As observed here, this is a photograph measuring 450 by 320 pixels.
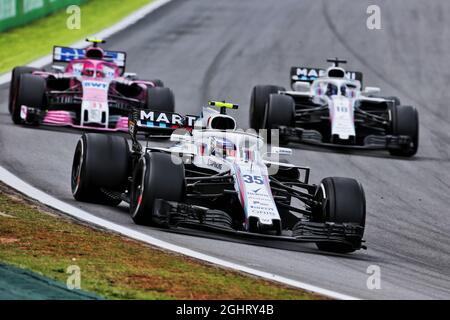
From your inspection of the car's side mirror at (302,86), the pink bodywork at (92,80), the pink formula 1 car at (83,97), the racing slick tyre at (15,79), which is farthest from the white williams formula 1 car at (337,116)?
the racing slick tyre at (15,79)

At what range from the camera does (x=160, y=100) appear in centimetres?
2328

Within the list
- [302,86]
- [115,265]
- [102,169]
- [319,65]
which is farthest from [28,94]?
[319,65]

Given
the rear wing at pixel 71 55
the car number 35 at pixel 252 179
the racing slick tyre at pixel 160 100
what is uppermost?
the rear wing at pixel 71 55

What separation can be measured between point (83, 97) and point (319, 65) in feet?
42.6

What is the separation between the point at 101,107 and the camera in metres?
22.7

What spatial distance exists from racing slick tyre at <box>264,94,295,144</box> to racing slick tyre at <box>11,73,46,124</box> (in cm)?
417

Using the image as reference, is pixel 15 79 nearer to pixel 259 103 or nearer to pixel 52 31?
pixel 259 103

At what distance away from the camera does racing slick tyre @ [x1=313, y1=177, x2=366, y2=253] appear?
A: 14.4 m

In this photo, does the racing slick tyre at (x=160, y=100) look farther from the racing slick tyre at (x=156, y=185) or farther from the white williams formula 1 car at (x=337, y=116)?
the racing slick tyre at (x=156, y=185)

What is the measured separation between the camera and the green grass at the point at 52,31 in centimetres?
3288

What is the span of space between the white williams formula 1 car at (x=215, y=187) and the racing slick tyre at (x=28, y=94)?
657cm
